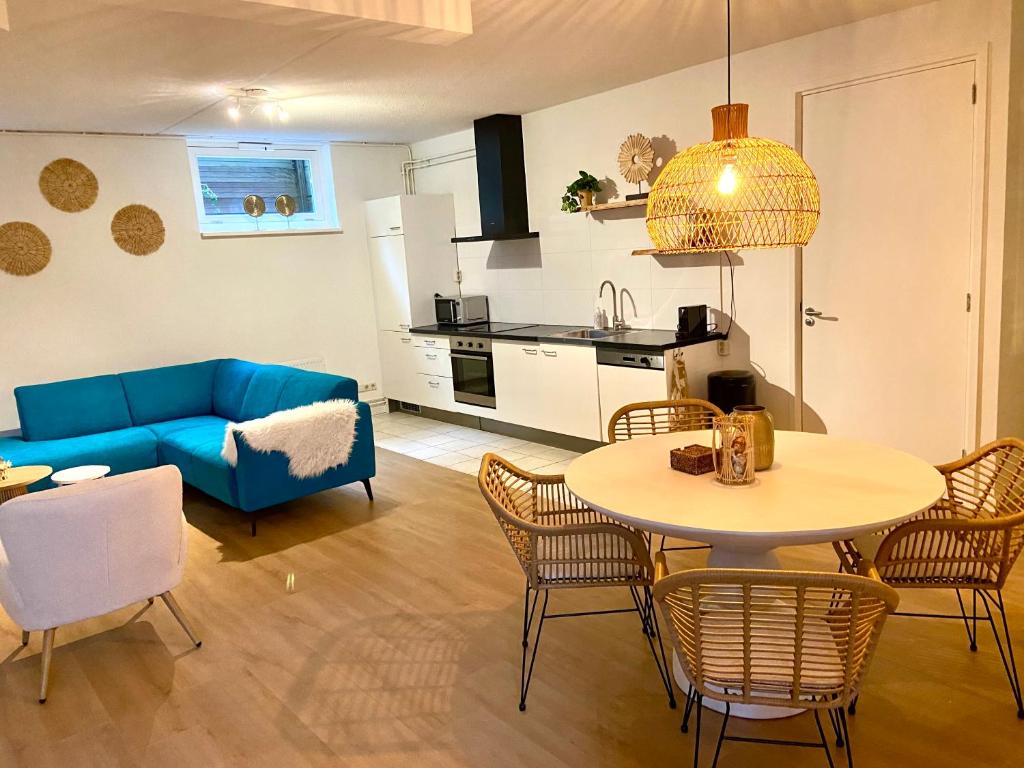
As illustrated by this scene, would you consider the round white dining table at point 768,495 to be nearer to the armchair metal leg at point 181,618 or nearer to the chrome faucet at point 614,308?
the armchair metal leg at point 181,618

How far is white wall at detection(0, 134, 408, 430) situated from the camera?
18.3 feet

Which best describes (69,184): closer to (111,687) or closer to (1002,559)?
(111,687)

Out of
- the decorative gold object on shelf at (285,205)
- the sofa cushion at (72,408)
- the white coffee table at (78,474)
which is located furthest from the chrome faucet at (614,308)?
the sofa cushion at (72,408)

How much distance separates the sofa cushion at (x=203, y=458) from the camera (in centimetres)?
442

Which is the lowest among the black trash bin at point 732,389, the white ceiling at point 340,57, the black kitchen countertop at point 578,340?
the black trash bin at point 732,389

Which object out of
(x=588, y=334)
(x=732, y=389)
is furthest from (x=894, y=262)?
(x=588, y=334)

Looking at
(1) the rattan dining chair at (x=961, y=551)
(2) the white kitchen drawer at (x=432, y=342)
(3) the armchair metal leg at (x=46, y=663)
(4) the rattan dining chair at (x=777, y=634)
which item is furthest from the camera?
(2) the white kitchen drawer at (x=432, y=342)

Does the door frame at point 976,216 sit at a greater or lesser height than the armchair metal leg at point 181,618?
greater

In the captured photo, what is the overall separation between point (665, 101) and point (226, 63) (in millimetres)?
2724

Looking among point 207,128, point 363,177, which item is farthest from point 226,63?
point 363,177

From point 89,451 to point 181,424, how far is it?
28.8 inches

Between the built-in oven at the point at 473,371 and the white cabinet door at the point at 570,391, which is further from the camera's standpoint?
the built-in oven at the point at 473,371

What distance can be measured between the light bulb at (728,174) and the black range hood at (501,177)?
393 centimetres

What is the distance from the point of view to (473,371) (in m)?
6.46
